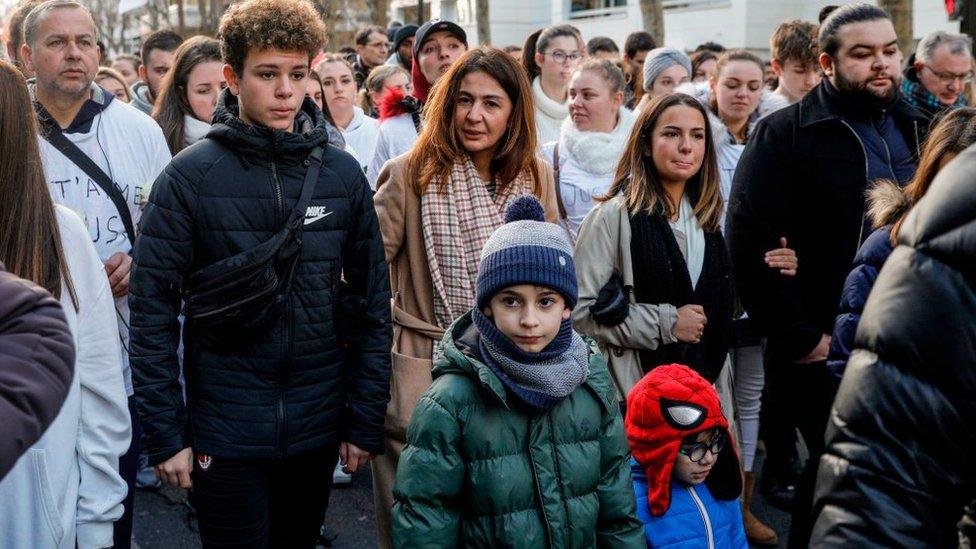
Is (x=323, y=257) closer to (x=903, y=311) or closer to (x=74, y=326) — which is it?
(x=74, y=326)

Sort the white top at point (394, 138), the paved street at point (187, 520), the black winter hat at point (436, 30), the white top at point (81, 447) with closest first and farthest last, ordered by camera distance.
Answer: the white top at point (81, 447) → the paved street at point (187, 520) → the black winter hat at point (436, 30) → the white top at point (394, 138)

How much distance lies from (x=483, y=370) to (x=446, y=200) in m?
1.11

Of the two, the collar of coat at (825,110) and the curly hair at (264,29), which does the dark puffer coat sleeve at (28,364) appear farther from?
the collar of coat at (825,110)

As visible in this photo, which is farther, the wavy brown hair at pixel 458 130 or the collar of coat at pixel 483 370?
the wavy brown hair at pixel 458 130

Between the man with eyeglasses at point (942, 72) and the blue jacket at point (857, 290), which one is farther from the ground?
the man with eyeglasses at point (942, 72)

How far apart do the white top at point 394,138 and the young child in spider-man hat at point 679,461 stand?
280cm

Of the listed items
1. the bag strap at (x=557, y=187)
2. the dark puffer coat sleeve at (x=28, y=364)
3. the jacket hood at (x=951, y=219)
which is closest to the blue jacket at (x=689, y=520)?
the jacket hood at (x=951, y=219)

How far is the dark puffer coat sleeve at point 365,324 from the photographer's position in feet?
11.5

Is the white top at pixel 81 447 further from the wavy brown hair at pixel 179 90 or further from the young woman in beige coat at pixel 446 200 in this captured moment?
the wavy brown hair at pixel 179 90

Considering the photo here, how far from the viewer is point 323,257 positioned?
11.2 ft

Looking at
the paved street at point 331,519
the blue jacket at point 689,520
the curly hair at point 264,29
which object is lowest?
the paved street at point 331,519

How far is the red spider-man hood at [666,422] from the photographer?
11.2 ft

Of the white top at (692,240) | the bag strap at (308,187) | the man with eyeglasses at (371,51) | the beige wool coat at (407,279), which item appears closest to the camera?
the bag strap at (308,187)

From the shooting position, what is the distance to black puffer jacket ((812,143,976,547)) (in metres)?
1.62
